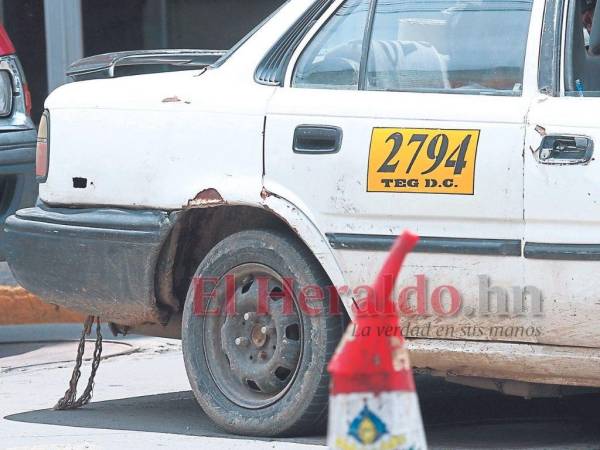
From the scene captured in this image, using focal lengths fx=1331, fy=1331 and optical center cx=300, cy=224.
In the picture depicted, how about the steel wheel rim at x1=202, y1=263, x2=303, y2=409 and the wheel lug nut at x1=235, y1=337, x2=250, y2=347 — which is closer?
the steel wheel rim at x1=202, y1=263, x2=303, y2=409

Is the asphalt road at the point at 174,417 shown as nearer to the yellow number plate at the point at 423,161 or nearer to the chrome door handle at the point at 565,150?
the yellow number plate at the point at 423,161

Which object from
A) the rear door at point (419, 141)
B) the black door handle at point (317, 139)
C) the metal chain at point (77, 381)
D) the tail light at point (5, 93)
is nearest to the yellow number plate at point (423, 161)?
the rear door at point (419, 141)

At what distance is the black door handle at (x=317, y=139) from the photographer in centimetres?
436

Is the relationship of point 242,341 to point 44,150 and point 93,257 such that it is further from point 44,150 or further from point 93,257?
point 44,150

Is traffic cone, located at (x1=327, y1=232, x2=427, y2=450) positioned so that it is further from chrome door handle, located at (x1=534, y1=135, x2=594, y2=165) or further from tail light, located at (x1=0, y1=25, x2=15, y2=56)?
tail light, located at (x1=0, y1=25, x2=15, y2=56)

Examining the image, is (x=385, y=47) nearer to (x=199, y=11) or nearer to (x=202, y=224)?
(x=202, y=224)

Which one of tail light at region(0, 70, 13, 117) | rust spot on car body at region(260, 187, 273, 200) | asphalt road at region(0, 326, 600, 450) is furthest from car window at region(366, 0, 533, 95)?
tail light at region(0, 70, 13, 117)

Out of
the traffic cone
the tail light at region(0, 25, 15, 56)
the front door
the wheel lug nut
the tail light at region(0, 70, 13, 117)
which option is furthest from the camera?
the tail light at region(0, 25, 15, 56)

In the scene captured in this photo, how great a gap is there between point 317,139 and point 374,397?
1.84 meters

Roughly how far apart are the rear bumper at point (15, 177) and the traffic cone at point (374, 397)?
417 cm

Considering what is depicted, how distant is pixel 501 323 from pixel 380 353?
1.51m

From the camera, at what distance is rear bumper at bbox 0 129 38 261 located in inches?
260

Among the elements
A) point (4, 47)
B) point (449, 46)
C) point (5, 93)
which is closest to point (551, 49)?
point (449, 46)

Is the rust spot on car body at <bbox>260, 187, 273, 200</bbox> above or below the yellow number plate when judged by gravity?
below
